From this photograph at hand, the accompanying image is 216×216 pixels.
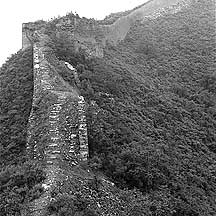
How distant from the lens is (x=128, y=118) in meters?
17.9

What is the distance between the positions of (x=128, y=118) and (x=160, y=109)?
12.7ft

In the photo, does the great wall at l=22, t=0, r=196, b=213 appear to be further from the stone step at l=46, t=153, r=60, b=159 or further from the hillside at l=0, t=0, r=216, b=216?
the hillside at l=0, t=0, r=216, b=216

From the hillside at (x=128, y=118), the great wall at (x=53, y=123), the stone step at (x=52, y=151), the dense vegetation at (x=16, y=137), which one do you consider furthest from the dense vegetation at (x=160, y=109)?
the dense vegetation at (x=16, y=137)

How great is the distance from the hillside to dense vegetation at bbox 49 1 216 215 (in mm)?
49

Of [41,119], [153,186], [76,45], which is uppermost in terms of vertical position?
[76,45]

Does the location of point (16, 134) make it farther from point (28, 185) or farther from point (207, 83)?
point (207, 83)

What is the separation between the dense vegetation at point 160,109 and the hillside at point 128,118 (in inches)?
1.9

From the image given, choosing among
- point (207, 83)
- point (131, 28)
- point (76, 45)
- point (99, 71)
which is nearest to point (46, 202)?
point (99, 71)

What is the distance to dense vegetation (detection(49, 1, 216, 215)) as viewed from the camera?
14062mm

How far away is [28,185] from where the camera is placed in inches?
429

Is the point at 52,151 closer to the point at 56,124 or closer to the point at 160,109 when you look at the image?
the point at 56,124

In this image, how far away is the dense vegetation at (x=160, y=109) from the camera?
14.1 metres

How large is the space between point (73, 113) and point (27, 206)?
4549mm

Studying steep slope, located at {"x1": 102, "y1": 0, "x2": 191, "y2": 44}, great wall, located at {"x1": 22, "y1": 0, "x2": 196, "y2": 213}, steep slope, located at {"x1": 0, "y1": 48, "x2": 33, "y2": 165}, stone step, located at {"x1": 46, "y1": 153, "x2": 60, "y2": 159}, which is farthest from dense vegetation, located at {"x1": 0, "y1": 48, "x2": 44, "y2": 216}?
steep slope, located at {"x1": 102, "y1": 0, "x2": 191, "y2": 44}
